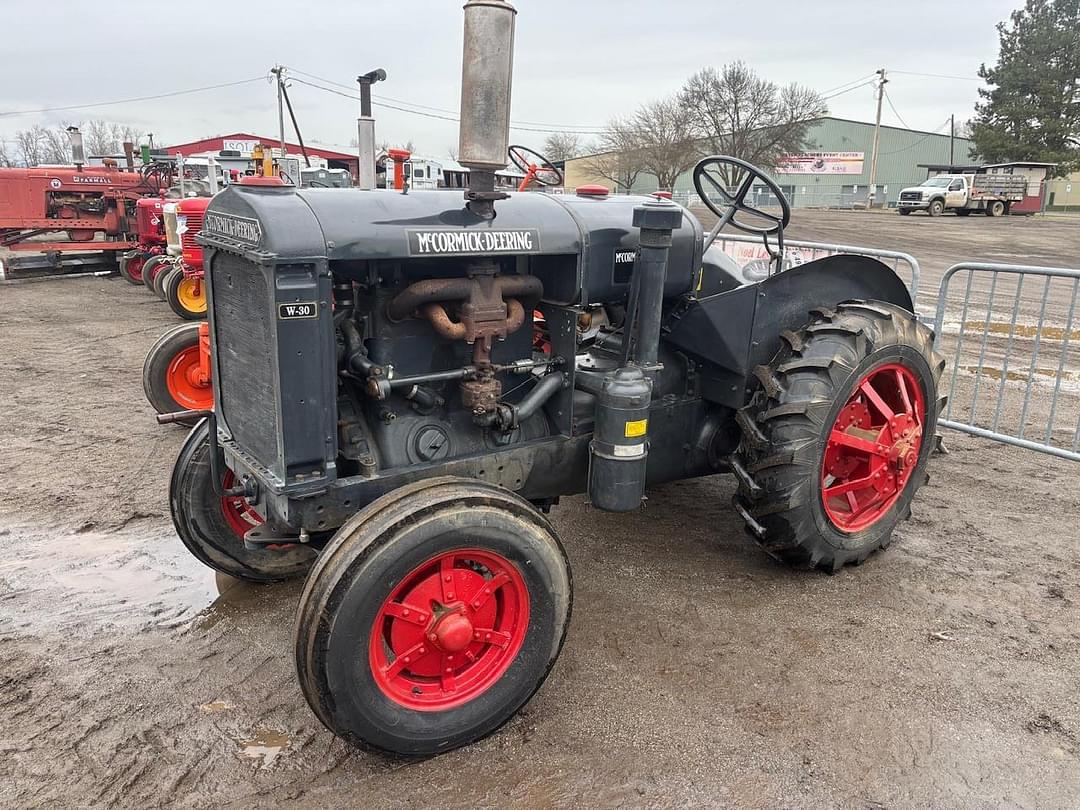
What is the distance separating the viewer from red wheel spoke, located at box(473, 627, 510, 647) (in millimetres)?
2359

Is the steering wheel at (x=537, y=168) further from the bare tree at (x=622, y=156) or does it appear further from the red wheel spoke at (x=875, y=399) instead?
the bare tree at (x=622, y=156)

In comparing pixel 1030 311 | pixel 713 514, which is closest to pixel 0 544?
pixel 713 514

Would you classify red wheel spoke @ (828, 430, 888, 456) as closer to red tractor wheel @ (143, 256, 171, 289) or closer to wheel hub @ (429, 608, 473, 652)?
wheel hub @ (429, 608, 473, 652)

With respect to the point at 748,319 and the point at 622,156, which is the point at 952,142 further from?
the point at 748,319

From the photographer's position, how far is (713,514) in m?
4.03

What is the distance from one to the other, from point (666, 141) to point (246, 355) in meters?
39.9

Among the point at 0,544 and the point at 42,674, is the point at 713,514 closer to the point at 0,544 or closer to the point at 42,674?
the point at 42,674

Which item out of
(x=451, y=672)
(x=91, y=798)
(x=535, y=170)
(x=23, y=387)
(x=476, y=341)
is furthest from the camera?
(x=23, y=387)

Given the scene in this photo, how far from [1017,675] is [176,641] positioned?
9.78 feet

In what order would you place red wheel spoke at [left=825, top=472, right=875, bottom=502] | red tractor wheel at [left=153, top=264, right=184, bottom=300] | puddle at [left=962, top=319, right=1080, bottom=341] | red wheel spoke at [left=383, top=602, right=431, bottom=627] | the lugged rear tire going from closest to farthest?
red wheel spoke at [left=383, top=602, right=431, bottom=627] → the lugged rear tire → red wheel spoke at [left=825, top=472, right=875, bottom=502] → puddle at [left=962, top=319, right=1080, bottom=341] → red tractor wheel at [left=153, top=264, right=184, bottom=300]

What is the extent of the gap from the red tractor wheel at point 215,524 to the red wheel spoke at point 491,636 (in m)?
1.18

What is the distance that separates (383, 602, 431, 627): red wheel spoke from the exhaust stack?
1.29 m

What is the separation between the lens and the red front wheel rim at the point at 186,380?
5.36 metres

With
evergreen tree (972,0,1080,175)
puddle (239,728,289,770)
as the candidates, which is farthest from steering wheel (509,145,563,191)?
evergreen tree (972,0,1080,175)
